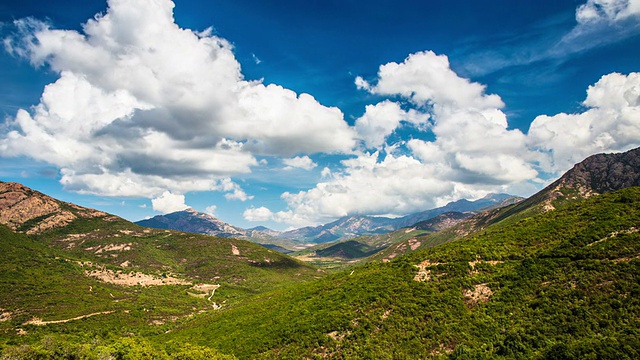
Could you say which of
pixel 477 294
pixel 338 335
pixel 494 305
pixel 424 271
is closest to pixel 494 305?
pixel 494 305

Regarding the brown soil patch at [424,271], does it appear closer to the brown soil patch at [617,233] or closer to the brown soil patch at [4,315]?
the brown soil patch at [617,233]

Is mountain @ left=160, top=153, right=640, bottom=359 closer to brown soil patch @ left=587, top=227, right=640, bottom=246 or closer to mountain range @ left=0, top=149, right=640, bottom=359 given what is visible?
mountain range @ left=0, top=149, right=640, bottom=359

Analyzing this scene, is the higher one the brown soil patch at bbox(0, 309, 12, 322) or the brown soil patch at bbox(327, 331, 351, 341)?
the brown soil patch at bbox(327, 331, 351, 341)

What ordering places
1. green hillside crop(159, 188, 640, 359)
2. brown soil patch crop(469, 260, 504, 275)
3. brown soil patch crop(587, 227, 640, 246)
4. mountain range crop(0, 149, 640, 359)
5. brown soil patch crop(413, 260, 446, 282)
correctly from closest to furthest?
green hillside crop(159, 188, 640, 359) → mountain range crop(0, 149, 640, 359) → brown soil patch crop(587, 227, 640, 246) → brown soil patch crop(469, 260, 504, 275) → brown soil patch crop(413, 260, 446, 282)

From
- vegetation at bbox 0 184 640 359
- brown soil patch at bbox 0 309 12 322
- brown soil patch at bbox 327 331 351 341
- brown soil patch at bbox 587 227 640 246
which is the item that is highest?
brown soil patch at bbox 587 227 640 246

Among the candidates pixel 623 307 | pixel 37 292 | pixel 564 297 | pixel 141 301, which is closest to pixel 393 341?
pixel 564 297

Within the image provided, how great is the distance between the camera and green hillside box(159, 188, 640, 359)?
46.0 meters

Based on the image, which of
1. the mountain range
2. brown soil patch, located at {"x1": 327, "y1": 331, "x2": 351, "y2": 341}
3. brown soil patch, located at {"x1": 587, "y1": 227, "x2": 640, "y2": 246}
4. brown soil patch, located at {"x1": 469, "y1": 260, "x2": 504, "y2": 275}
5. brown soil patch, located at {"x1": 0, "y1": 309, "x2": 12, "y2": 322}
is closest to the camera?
the mountain range

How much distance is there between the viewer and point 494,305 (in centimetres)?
5784

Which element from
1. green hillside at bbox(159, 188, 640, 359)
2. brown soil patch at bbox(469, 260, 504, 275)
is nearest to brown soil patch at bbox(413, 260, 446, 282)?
green hillside at bbox(159, 188, 640, 359)

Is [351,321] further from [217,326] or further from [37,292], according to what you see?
[37,292]

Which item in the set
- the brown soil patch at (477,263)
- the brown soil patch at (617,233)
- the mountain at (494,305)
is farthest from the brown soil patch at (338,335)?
the brown soil patch at (617,233)

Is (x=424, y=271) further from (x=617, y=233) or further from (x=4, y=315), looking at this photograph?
(x=4, y=315)

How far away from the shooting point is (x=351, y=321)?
208 feet
